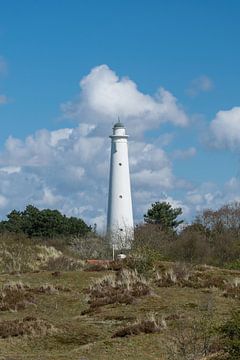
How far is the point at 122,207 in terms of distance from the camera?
186 ft

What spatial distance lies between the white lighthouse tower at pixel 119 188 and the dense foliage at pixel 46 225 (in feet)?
42.3

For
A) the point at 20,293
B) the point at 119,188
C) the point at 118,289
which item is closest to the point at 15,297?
the point at 20,293

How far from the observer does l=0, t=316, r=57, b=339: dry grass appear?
67.8 ft

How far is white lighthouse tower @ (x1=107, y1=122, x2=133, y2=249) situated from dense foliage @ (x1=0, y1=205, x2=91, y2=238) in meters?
12.9

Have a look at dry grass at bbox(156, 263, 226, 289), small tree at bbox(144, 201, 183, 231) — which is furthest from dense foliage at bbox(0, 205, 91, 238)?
dry grass at bbox(156, 263, 226, 289)

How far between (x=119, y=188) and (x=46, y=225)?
15298 millimetres

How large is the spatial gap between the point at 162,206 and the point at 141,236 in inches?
618

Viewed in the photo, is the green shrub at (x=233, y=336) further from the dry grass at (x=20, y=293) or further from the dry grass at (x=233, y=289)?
the dry grass at (x=20, y=293)

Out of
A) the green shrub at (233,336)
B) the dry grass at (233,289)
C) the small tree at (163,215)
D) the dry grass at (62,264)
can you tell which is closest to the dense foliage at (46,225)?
the small tree at (163,215)

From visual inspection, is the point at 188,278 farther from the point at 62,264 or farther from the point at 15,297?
the point at 62,264

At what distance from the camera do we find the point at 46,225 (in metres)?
70.3

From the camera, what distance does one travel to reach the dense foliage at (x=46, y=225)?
69.8m

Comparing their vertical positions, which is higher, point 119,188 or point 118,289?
point 119,188

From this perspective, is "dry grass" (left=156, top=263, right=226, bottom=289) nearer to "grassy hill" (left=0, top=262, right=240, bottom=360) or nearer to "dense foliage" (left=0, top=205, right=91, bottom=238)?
"grassy hill" (left=0, top=262, right=240, bottom=360)
